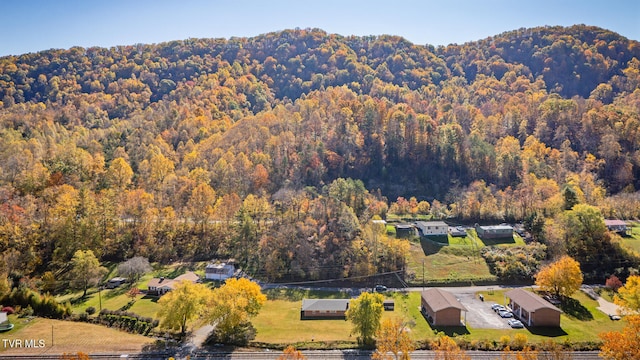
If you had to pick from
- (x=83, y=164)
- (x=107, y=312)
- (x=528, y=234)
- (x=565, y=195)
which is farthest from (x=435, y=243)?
(x=83, y=164)

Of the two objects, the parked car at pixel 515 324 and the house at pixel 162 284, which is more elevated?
the house at pixel 162 284

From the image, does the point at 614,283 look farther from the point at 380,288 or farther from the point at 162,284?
the point at 162,284

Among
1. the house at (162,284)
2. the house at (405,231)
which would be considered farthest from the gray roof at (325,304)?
the house at (405,231)

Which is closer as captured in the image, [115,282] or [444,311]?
[444,311]

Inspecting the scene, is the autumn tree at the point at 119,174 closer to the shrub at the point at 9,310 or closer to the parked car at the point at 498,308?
the shrub at the point at 9,310

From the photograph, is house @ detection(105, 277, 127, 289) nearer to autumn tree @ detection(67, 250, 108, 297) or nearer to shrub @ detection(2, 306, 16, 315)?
autumn tree @ detection(67, 250, 108, 297)

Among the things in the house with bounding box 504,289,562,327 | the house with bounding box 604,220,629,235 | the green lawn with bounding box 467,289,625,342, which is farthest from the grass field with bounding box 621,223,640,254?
the house with bounding box 504,289,562,327

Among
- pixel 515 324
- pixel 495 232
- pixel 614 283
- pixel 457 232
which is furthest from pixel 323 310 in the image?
pixel 614 283
